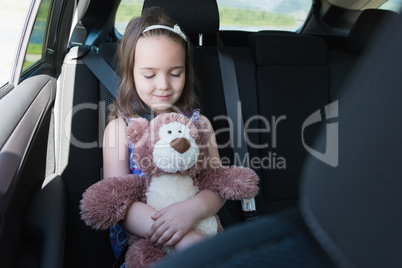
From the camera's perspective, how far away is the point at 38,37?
54.4 inches

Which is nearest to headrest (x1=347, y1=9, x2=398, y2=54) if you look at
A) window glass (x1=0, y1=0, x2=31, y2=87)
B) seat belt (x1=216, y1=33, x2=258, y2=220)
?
seat belt (x1=216, y1=33, x2=258, y2=220)

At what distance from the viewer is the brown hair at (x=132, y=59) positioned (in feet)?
4.45

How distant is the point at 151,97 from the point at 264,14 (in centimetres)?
205

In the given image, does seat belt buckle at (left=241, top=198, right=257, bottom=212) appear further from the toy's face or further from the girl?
the toy's face

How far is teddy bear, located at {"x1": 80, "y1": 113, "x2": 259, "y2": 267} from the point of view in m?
1.10

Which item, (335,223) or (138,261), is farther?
(138,261)

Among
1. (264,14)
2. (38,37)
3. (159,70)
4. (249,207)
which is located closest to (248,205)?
(249,207)

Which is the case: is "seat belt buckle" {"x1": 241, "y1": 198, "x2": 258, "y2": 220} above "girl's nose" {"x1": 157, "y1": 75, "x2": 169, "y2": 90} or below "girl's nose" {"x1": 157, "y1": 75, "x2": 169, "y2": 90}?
below

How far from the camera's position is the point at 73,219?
4.58 ft

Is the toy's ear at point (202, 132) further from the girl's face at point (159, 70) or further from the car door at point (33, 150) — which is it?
the car door at point (33, 150)

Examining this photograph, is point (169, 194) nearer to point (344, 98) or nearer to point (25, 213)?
point (25, 213)

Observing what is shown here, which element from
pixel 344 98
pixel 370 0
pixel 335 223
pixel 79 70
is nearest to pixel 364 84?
pixel 344 98

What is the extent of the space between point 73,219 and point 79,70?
536 millimetres

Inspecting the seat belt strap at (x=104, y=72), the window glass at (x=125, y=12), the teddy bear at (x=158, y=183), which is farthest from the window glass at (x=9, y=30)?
the window glass at (x=125, y=12)
